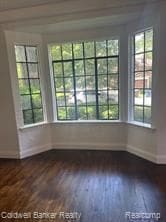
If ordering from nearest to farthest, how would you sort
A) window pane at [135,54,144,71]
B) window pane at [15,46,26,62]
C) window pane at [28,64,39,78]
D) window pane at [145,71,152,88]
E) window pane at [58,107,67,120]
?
window pane at [145,71,152,88]
window pane at [135,54,144,71]
window pane at [15,46,26,62]
window pane at [28,64,39,78]
window pane at [58,107,67,120]

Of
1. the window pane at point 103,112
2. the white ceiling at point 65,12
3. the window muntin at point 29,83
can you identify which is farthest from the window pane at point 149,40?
the window muntin at point 29,83

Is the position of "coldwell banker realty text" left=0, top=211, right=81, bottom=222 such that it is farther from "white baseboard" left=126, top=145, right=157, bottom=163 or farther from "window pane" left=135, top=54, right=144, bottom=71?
"window pane" left=135, top=54, right=144, bottom=71

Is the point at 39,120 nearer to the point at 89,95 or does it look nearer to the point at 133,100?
the point at 89,95

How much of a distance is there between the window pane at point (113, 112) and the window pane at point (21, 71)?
6.69 ft

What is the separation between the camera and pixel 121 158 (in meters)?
3.59

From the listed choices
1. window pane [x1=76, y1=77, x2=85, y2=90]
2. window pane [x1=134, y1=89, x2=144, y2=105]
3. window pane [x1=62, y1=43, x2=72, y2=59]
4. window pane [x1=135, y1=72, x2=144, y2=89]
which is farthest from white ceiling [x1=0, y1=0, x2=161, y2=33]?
window pane [x1=134, y1=89, x2=144, y2=105]

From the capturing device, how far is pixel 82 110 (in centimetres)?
416

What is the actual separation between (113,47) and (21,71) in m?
2.05

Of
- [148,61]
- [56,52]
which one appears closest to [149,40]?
[148,61]

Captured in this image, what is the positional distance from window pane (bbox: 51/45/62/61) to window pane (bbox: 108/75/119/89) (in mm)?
1249

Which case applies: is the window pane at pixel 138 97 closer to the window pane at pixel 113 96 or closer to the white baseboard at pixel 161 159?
the window pane at pixel 113 96

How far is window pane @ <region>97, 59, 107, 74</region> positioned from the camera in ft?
12.7

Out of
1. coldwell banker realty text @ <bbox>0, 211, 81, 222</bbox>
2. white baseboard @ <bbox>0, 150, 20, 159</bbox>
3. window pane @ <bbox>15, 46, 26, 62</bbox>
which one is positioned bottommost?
coldwell banker realty text @ <bbox>0, 211, 81, 222</bbox>

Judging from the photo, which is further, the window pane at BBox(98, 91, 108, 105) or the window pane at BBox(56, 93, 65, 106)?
the window pane at BBox(56, 93, 65, 106)
